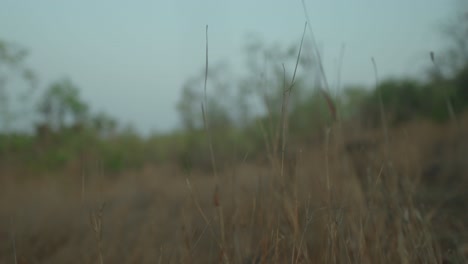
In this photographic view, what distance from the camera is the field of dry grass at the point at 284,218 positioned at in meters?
0.81

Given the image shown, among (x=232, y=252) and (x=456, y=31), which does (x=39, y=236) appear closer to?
(x=232, y=252)

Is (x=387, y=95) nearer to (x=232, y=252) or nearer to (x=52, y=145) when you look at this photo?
(x=52, y=145)

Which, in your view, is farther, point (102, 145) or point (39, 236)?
point (102, 145)

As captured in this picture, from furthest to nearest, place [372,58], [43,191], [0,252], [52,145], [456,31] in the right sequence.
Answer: [456,31] < [52,145] < [43,191] < [0,252] < [372,58]

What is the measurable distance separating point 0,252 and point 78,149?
533 centimetres

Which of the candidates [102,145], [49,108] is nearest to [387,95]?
[102,145]

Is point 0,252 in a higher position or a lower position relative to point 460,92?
lower

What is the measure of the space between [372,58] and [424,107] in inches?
431

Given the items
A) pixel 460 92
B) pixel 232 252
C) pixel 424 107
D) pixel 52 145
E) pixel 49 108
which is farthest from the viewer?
pixel 424 107

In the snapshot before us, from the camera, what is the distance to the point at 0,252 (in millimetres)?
1684

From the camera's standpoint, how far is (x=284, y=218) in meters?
1.12

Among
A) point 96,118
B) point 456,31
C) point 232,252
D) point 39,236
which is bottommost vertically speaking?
point 39,236

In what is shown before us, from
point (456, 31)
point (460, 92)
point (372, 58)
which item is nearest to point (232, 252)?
point (372, 58)

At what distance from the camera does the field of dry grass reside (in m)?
0.81
